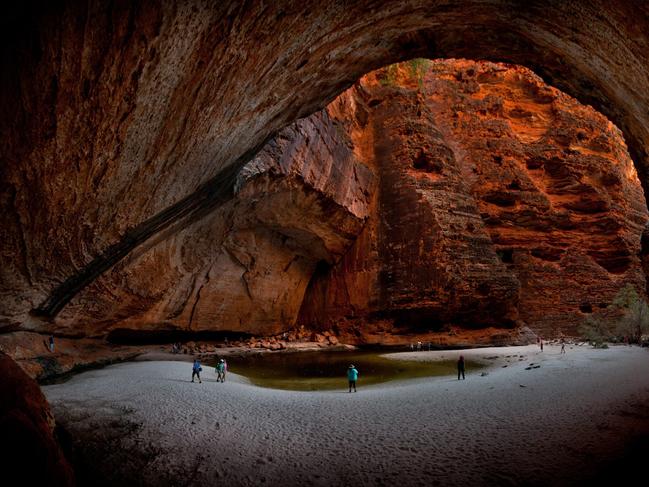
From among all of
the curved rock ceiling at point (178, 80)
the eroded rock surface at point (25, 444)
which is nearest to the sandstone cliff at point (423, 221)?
the curved rock ceiling at point (178, 80)

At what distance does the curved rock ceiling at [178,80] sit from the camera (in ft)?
15.7

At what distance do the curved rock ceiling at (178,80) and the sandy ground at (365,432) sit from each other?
13.1ft

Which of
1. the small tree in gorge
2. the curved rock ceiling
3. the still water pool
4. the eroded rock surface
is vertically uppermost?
the curved rock ceiling

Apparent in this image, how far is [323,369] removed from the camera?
1599 cm

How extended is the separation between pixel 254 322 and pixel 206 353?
205 inches

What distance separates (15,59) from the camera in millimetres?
4551

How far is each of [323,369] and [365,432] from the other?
9.91 meters

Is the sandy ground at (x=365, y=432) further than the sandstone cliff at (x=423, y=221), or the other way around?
the sandstone cliff at (x=423, y=221)

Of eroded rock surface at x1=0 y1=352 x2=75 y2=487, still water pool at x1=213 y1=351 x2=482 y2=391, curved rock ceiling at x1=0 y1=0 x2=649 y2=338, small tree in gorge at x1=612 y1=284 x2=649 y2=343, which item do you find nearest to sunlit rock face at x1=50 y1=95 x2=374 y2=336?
curved rock ceiling at x1=0 y1=0 x2=649 y2=338

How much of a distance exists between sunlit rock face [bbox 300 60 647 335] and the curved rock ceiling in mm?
16062

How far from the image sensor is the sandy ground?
4711 millimetres

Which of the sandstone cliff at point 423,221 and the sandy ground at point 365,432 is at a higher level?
the sandstone cliff at point 423,221

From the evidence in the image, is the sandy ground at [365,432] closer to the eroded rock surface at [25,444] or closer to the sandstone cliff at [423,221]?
the eroded rock surface at [25,444]

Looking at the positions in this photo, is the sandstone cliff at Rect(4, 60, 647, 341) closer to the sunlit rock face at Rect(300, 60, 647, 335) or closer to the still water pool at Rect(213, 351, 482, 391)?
the sunlit rock face at Rect(300, 60, 647, 335)
